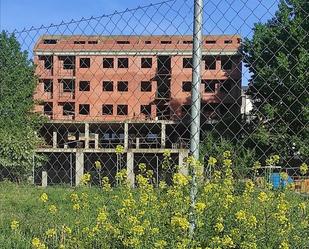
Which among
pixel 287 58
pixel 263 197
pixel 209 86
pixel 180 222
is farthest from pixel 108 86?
pixel 180 222

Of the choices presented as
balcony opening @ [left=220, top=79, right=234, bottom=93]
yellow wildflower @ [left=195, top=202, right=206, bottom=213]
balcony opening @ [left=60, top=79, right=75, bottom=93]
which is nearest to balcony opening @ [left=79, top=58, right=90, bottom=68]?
balcony opening @ [left=60, top=79, right=75, bottom=93]

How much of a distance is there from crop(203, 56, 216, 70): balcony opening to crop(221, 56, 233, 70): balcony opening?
0.23 feet

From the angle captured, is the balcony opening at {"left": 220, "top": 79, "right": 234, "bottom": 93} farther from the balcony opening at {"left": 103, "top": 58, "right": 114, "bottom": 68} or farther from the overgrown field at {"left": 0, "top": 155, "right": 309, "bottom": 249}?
the overgrown field at {"left": 0, "top": 155, "right": 309, "bottom": 249}

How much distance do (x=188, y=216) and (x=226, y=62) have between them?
1.56 metres

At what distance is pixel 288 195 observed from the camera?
3322 mm

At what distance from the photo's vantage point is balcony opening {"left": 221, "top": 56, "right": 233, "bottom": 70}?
4.11m

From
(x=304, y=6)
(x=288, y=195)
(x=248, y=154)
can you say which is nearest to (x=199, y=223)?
(x=288, y=195)

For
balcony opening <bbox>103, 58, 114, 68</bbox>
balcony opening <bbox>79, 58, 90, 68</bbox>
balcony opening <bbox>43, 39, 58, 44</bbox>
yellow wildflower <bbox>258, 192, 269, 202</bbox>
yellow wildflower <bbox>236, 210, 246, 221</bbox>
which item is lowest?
yellow wildflower <bbox>236, 210, 246, 221</bbox>

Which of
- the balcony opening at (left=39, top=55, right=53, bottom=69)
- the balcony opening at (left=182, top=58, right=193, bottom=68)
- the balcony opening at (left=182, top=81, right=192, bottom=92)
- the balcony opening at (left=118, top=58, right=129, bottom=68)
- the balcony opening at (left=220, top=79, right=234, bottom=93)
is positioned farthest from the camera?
the balcony opening at (left=39, top=55, right=53, bottom=69)

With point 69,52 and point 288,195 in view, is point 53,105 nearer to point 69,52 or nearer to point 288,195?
point 69,52

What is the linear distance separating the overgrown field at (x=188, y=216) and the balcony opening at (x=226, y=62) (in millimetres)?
904

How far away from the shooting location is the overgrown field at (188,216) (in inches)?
118

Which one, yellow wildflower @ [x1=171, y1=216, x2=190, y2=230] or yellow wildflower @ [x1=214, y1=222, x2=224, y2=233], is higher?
yellow wildflower @ [x1=171, y1=216, x2=190, y2=230]

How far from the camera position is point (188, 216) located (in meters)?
3.10
